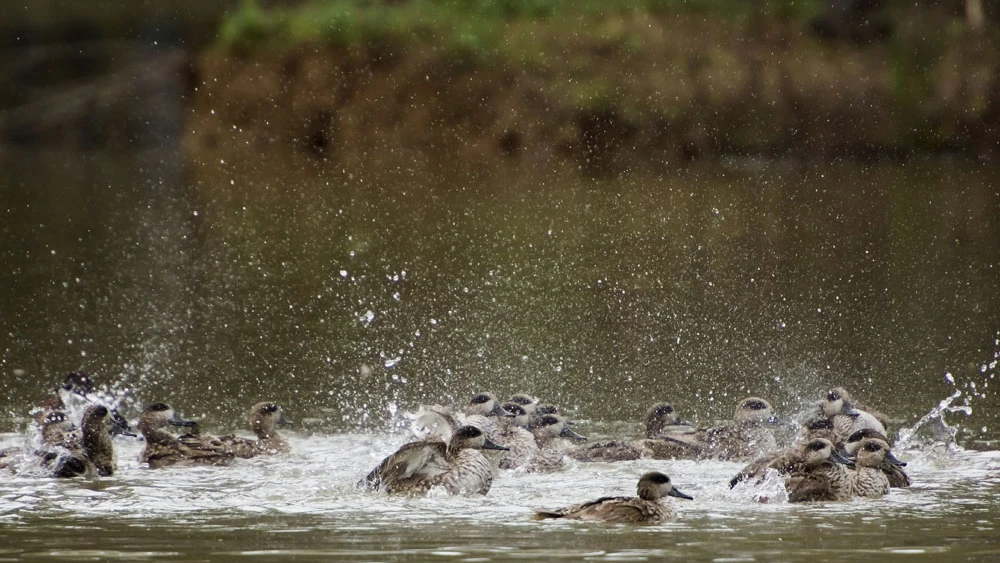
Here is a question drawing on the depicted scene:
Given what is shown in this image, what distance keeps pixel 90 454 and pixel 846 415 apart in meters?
4.77

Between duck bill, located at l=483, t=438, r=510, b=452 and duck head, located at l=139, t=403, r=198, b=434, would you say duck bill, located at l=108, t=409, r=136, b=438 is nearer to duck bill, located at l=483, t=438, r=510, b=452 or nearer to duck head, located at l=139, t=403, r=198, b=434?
duck head, located at l=139, t=403, r=198, b=434

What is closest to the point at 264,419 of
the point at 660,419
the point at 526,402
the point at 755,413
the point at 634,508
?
the point at 526,402

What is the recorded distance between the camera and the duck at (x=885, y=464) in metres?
10.1

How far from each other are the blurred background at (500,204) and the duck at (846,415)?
650 mm

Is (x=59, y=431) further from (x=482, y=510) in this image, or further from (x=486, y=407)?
(x=482, y=510)

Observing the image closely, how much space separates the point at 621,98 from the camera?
4747cm

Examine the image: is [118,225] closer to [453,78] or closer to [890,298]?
[890,298]

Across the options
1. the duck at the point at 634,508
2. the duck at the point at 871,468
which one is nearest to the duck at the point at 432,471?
the duck at the point at 634,508

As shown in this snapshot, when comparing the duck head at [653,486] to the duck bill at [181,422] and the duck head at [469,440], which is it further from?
the duck bill at [181,422]

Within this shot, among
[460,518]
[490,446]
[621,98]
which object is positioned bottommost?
[460,518]

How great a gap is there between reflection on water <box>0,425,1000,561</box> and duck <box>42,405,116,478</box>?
126 millimetres

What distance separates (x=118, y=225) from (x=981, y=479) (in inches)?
803

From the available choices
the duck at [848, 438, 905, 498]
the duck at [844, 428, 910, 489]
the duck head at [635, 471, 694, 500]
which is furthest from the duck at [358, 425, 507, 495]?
the duck at [844, 428, 910, 489]

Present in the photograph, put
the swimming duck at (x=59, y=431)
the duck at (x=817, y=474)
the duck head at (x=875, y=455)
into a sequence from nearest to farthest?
the duck at (x=817, y=474) → the duck head at (x=875, y=455) → the swimming duck at (x=59, y=431)
